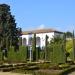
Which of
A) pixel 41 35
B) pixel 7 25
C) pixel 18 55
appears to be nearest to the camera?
pixel 18 55

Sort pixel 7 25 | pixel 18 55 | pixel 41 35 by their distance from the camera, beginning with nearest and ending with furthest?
1. pixel 18 55
2. pixel 7 25
3. pixel 41 35

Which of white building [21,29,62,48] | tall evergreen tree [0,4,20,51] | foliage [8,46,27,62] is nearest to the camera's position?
foliage [8,46,27,62]

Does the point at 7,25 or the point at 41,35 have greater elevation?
the point at 7,25

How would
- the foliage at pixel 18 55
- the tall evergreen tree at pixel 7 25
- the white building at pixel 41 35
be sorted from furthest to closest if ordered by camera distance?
the white building at pixel 41 35 → the tall evergreen tree at pixel 7 25 → the foliage at pixel 18 55

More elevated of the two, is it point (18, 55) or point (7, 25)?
point (7, 25)

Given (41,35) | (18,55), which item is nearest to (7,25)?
(18,55)

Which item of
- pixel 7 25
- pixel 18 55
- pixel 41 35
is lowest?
pixel 18 55

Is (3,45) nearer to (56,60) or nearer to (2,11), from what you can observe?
(2,11)

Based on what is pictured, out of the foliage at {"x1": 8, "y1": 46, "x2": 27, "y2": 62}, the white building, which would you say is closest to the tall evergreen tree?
the foliage at {"x1": 8, "y1": 46, "x2": 27, "y2": 62}

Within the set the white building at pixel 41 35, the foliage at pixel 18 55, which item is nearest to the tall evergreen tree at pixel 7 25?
the foliage at pixel 18 55

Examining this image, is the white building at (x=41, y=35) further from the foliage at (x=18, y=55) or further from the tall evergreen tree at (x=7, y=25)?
the foliage at (x=18, y=55)

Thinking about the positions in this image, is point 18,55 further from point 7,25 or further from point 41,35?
point 41,35

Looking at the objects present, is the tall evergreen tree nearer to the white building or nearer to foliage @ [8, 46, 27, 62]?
foliage @ [8, 46, 27, 62]

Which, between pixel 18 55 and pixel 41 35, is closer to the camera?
pixel 18 55
